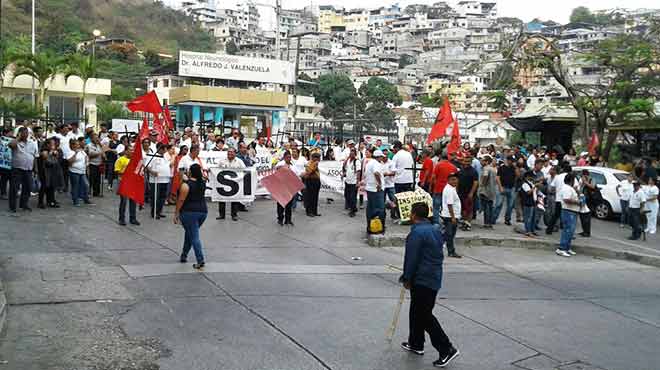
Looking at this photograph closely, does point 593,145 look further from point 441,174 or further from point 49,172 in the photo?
point 49,172

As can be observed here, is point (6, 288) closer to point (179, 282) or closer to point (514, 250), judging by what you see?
point (179, 282)

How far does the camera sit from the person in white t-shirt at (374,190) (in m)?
15.1

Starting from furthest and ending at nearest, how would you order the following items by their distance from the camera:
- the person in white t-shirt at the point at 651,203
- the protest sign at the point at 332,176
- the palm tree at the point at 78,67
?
the palm tree at the point at 78,67
the protest sign at the point at 332,176
the person in white t-shirt at the point at 651,203

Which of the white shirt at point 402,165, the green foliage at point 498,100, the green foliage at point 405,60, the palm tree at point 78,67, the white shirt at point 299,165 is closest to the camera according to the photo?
the white shirt at point 402,165

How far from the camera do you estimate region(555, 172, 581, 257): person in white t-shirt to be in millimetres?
14398

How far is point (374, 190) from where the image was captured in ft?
50.1

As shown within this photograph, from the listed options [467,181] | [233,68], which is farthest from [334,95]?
[467,181]

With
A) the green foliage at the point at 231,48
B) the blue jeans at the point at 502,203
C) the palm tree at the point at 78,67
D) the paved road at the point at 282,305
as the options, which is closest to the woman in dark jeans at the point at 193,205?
the paved road at the point at 282,305

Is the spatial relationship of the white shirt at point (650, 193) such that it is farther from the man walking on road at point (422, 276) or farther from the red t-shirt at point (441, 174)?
the man walking on road at point (422, 276)

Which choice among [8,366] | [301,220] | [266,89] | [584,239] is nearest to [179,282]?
[8,366]

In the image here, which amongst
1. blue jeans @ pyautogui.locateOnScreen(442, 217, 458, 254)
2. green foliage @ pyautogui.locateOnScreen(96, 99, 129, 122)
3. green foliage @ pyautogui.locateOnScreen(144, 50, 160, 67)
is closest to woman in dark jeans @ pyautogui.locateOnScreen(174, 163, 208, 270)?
blue jeans @ pyautogui.locateOnScreen(442, 217, 458, 254)

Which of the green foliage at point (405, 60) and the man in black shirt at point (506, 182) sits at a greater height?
the green foliage at point (405, 60)

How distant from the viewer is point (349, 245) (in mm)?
14289

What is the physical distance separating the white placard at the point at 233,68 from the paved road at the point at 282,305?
1890 inches
